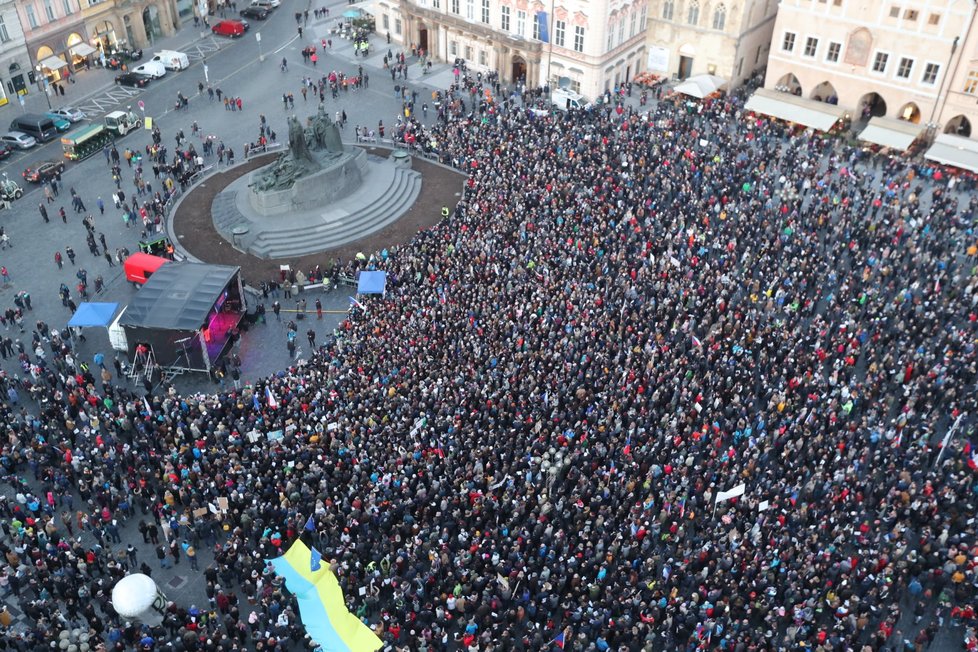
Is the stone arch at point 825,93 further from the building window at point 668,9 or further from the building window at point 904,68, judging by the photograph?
the building window at point 668,9

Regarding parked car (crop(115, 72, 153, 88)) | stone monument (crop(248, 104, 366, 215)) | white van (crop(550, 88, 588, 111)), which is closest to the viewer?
stone monument (crop(248, 104, 366, 215))

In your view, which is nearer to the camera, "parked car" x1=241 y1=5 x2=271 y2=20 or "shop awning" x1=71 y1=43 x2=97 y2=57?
"shop awning" x1=71 y1=43 x2=97 y2=57

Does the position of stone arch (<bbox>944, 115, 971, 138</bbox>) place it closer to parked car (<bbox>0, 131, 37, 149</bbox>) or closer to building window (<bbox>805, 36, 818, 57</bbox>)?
building window (<bbox>805, 36, 818, 57</bbox>)

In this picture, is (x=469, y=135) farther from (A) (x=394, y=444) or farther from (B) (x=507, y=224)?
(A) (x=394, y=444)

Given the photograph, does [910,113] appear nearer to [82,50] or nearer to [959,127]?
[959,127]

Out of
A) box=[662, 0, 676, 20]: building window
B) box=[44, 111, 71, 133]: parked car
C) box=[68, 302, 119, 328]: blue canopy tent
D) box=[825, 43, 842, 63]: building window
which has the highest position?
box=[662, 0, 676, 20]: building window

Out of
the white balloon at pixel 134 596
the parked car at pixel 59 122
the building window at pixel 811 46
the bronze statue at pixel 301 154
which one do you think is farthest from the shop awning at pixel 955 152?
the parked car at pixel 59 122

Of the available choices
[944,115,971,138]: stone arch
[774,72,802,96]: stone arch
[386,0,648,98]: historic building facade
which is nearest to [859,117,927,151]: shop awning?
[944,115,971,138]: stone arch

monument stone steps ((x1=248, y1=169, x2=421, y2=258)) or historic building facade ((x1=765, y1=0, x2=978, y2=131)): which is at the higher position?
historic building facade ((x1=765, y1=0, x2=978, y2=131))
